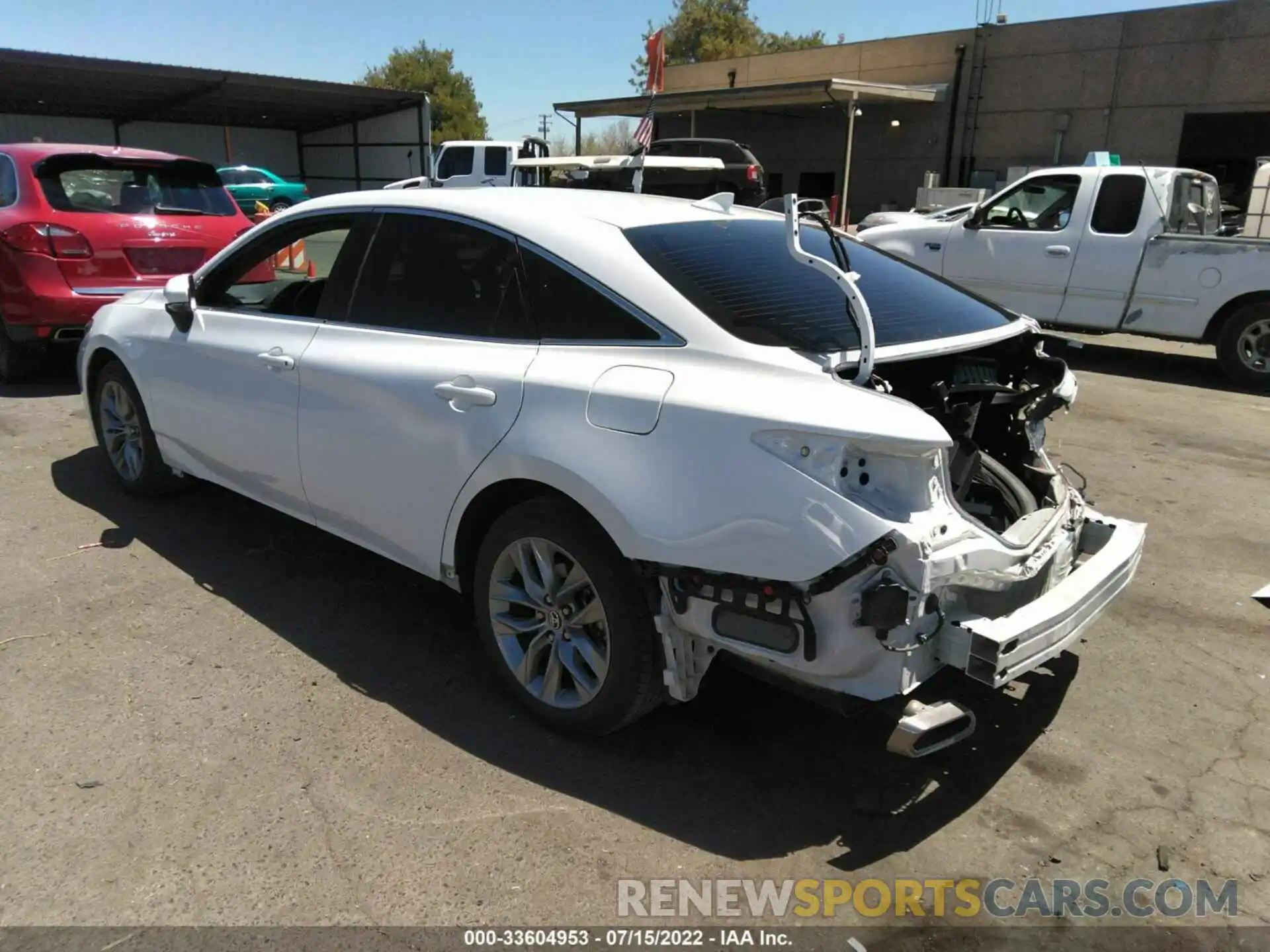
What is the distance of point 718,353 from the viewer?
2699 millimetres

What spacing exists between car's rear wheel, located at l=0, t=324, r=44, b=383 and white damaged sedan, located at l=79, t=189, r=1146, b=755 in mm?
4568

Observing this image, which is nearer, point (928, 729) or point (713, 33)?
point (928, 729)

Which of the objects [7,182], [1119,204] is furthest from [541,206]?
[1119,204]

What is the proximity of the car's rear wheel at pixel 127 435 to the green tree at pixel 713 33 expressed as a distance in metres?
61.7

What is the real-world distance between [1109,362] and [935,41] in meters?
20.0

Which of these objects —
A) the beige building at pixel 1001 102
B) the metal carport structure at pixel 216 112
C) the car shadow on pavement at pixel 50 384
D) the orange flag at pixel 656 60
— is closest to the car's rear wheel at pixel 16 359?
the car shadow on pavement at pixel 50 384

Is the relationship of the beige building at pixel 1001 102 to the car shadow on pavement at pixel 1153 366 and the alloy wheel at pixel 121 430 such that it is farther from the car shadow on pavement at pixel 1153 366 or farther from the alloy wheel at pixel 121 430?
the alloy wheel at pixel 121 430

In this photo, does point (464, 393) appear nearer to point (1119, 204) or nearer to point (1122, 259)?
point (1122, 259)

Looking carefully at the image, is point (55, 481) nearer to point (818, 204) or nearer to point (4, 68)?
point (818, 204)

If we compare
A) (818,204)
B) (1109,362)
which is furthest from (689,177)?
(818,204)

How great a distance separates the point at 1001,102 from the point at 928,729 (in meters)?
27.0

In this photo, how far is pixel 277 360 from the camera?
3.83 meters

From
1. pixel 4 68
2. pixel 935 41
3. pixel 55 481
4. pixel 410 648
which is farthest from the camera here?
pixel 935 41

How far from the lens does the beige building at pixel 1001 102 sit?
2162 cm
